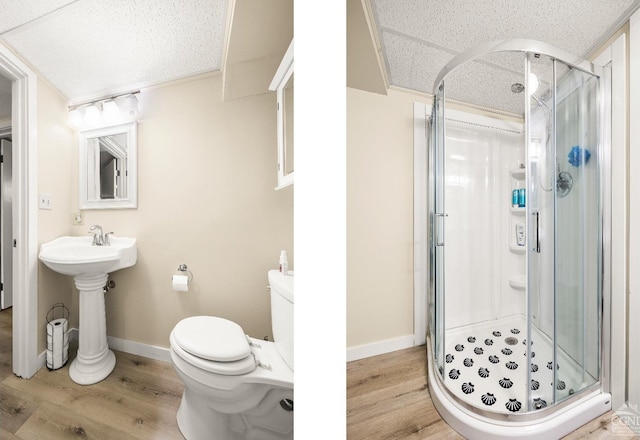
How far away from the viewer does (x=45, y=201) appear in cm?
32

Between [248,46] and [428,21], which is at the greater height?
[428,21]

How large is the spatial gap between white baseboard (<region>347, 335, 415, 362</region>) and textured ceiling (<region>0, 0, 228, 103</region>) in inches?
51.3

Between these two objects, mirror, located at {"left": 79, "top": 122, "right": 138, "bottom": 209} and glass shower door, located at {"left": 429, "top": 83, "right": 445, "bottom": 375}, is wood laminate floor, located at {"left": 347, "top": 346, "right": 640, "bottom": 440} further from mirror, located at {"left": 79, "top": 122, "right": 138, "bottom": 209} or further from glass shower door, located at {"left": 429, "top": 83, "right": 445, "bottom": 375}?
mirror, located at {"left": 79, "top": 122, "right": 138, "bottom": 209}

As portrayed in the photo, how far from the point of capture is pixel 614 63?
0.97 meters

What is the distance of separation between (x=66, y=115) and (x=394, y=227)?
44.9 inches

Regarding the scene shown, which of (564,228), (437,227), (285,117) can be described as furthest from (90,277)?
(564,228)

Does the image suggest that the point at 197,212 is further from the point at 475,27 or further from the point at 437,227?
the point at 475,27

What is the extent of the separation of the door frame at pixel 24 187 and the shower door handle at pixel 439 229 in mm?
1244

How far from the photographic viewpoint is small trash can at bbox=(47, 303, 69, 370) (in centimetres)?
33

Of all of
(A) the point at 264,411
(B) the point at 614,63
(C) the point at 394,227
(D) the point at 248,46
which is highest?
(B) the point at 614,63

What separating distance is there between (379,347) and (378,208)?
28.1 inches

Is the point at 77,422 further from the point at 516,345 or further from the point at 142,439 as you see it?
the point at 516,345

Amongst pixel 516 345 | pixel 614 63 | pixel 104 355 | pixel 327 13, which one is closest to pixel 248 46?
pixel 327 13

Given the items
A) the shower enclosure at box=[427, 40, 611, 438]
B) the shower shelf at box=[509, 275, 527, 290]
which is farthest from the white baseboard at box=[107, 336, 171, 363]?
the shower shelf at box=[509, 275, 527, 290]
